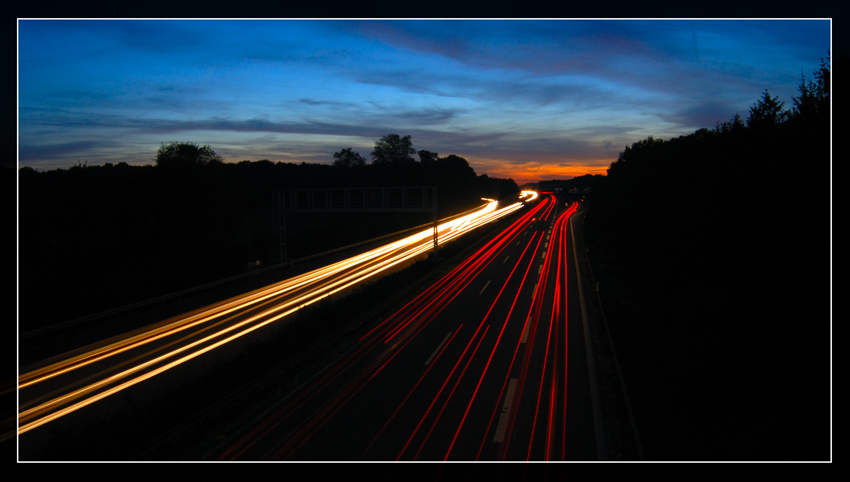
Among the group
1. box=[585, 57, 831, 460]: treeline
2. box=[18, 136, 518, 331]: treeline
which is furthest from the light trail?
box=[18, 136, 518, 331]: treeline

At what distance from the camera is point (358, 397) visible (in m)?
11.2

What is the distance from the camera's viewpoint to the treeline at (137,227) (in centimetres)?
2656

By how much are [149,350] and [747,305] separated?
691 inches

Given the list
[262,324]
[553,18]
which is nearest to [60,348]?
[262,324]

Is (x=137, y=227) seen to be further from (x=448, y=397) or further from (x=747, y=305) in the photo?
(x=747, y=305)

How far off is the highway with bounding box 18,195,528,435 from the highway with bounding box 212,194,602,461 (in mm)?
5055

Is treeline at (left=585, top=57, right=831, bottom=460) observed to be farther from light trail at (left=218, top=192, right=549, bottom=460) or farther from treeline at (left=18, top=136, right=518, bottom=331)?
treeline at (left=18, top=136, right=518, bottom=331)

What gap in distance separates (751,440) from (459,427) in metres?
6.04

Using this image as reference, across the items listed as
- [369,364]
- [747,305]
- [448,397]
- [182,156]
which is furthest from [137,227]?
[747,305]

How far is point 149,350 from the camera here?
15016mm

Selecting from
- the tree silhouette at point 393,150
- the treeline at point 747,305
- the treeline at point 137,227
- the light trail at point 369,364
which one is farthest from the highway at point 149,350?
the tree silhouette at point 393,150

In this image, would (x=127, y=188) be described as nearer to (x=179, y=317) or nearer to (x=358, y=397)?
(x=179, y=317)

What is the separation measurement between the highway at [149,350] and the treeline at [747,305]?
1357 cm

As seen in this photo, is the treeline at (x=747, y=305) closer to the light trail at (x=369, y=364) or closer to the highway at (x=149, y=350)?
the light trail at (x=369, y=364)
